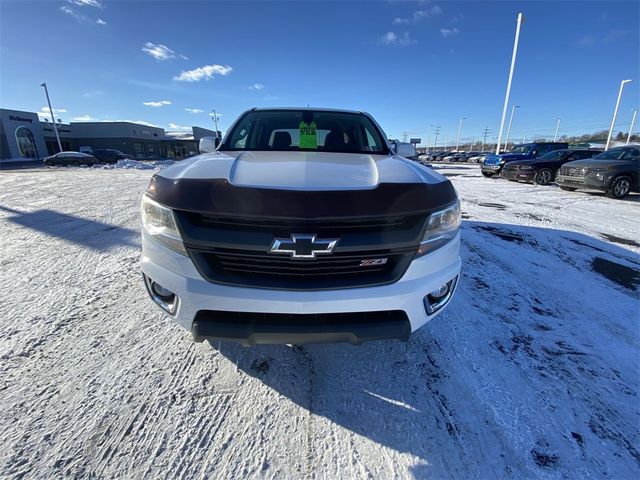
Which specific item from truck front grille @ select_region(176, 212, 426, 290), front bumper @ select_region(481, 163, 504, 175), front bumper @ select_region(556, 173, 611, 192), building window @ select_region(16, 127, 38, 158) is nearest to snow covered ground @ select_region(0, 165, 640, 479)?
truck front grille @ select_region(176, 212, 426, 290)

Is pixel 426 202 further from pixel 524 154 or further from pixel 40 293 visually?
pixel 524 154

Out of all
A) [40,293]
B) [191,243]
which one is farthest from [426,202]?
[40,293]

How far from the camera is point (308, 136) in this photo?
2.88 m

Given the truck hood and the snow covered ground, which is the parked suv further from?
the snow covered ground

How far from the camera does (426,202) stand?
1.55 metres

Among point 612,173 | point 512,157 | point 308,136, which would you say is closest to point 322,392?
point 308,136

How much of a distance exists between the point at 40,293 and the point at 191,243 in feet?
7.33

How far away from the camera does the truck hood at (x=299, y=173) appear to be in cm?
152

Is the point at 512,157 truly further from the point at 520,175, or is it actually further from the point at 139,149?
the point at 139,149

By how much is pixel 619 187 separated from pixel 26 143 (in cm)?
5891

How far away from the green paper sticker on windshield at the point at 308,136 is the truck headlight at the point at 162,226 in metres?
1.59

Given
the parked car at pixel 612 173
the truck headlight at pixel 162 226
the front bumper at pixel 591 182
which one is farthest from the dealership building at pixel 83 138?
the truck headlight at pixel 162 226

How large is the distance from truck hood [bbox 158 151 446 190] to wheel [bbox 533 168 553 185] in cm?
1263

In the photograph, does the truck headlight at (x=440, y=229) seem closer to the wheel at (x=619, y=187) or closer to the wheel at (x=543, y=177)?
the wheel at (x=619, y=187)
